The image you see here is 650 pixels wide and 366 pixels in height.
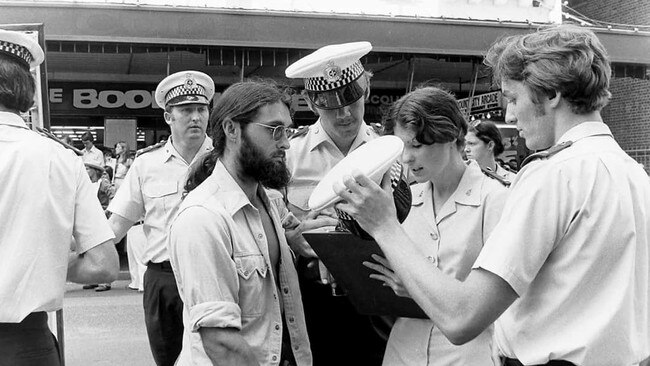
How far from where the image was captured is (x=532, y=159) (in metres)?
1.95

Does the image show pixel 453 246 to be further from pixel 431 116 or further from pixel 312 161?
pixel 312 161

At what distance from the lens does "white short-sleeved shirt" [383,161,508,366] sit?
2586 mm

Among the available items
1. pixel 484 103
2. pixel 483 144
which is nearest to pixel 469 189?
pixel 483 144

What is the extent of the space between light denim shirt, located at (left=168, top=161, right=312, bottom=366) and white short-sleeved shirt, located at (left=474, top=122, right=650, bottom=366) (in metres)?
0.88

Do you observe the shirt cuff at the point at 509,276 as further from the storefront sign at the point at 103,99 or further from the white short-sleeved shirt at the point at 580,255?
the storefront sign at the point at 103,99

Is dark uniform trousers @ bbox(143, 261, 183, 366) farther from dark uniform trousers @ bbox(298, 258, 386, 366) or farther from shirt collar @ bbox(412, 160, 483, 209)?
shirt collar @ bbox(412, 160, 483, 209)

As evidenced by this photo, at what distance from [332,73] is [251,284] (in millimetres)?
1206

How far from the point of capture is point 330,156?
3.58m

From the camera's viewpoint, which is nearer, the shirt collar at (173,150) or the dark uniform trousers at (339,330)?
the dark uniform trousers at (339,330)

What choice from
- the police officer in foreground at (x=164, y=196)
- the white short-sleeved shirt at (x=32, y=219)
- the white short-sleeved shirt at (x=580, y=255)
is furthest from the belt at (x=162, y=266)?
the white short-sleeved shirt at (x=580, y=255)

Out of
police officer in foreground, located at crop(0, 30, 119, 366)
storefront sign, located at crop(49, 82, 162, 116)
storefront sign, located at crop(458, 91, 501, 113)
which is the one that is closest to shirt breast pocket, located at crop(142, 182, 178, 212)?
police officer in foreground, located at crop(0, 30, 119, 366)

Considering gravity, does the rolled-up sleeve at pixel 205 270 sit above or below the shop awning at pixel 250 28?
below

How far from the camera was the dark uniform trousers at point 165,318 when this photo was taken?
16.1 ft

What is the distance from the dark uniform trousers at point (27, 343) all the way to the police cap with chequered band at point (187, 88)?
3.19 meters
